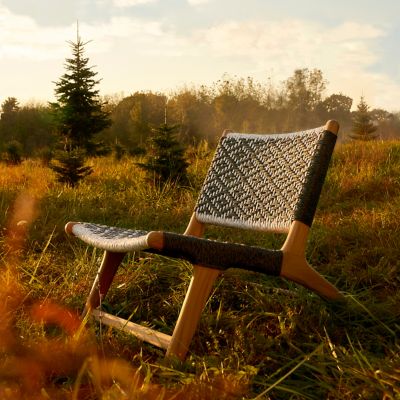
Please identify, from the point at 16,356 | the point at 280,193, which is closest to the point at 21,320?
the point at 16,356

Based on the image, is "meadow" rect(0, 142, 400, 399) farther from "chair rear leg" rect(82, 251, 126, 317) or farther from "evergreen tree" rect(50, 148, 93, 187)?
"evergreen tree" rect(50, 148, 93, 187)

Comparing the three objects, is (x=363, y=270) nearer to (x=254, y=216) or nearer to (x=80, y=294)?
(x=254, y=216)

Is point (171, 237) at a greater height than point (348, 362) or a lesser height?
greater

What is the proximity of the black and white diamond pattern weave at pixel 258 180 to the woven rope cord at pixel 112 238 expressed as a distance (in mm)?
482

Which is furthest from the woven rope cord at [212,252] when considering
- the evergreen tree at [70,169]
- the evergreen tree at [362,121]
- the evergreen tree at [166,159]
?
the evergreen tree at [362,121]

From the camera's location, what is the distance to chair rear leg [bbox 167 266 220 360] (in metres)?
1.86

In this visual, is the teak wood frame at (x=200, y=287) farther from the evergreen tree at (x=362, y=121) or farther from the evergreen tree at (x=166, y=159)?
the evergreen tree at (x=362, y=121)

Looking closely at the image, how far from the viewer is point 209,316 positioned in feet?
7.65

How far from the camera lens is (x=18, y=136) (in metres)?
16.9

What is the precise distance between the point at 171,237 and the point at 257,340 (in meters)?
0.59

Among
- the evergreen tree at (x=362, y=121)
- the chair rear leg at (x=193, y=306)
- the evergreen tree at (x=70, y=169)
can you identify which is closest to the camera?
the chair rear leg at (x=193, y=306)

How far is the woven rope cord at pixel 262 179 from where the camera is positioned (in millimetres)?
2166

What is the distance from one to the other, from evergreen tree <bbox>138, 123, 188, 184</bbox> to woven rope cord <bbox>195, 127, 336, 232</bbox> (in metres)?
2.61

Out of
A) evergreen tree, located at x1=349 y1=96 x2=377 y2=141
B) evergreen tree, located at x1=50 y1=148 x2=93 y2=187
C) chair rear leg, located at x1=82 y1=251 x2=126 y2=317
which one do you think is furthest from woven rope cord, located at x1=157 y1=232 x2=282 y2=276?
evergreen tree, located at x1=349 y1=96 x2=377 y2=141
